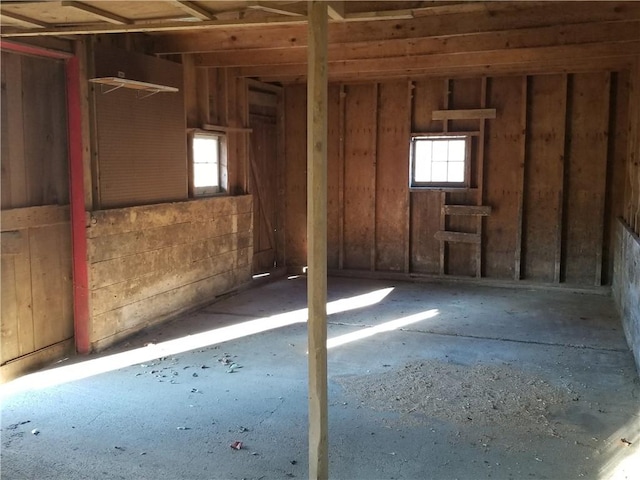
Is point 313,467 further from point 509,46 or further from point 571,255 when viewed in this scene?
point 571,255

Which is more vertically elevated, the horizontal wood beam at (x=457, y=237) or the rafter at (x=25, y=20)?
the rafter at (x=25, y=20)

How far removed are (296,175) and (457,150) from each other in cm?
234

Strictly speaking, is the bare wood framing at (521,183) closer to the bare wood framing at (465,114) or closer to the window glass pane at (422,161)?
the bare wood framing at (465,114)

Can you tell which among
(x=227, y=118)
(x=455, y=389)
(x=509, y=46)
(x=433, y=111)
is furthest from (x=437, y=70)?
(x=455, y=389)

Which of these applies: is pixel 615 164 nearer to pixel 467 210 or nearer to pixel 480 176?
pixel 480 176

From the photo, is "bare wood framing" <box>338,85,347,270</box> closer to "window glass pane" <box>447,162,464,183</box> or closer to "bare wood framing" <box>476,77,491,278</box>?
"window glass pane" <box>447,162,464,183</box>

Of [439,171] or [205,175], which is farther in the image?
[439,171]

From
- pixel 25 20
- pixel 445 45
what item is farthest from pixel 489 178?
pixel 25 20

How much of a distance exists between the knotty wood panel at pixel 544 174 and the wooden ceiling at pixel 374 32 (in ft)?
1.23

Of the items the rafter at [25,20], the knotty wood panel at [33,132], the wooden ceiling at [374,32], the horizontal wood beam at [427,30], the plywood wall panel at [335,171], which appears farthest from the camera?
the plywood wall panel at [335,171]

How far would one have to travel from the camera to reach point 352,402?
13.1ft

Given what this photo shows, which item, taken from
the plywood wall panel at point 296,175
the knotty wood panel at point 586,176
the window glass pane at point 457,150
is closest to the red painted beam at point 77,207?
the plywood wall panel at point 296,175

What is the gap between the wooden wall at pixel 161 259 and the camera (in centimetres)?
504

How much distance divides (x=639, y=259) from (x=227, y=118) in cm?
466
